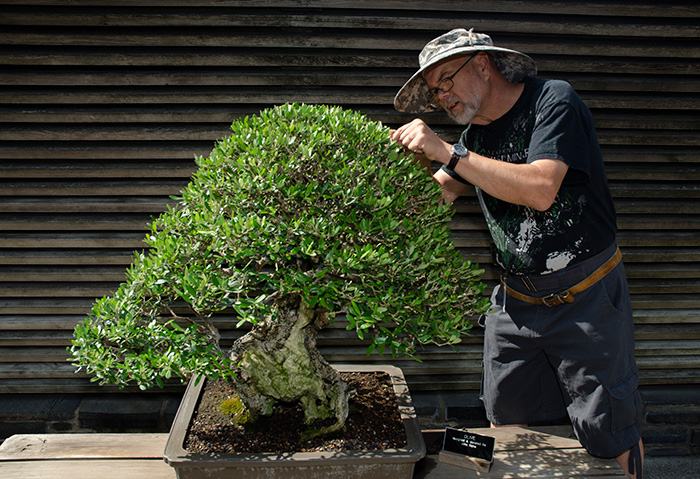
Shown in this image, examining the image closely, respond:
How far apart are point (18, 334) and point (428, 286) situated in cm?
313

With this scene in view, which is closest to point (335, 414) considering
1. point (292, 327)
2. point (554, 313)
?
point (292, 327)

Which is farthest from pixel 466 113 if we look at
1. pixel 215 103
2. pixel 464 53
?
pixel 215 103

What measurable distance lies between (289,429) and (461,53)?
161 centimetres

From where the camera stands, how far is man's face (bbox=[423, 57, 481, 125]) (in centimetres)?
214

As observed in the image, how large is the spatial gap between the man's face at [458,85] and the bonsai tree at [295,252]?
1.69ft

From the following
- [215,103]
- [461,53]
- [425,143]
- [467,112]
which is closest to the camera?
[425,143]

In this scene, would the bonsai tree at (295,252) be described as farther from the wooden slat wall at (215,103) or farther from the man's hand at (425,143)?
the wooden slat wall at (215,103)

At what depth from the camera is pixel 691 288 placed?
11.6 feet

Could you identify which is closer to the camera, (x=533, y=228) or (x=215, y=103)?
(x=533, y=228)

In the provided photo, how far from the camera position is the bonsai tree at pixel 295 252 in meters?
1.61

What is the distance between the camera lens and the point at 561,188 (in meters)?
2.09

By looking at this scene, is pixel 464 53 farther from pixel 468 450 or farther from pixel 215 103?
pixel 215 103

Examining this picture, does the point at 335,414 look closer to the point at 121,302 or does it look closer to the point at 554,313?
the point at 121,302

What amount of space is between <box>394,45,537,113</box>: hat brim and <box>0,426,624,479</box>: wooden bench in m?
1.49
